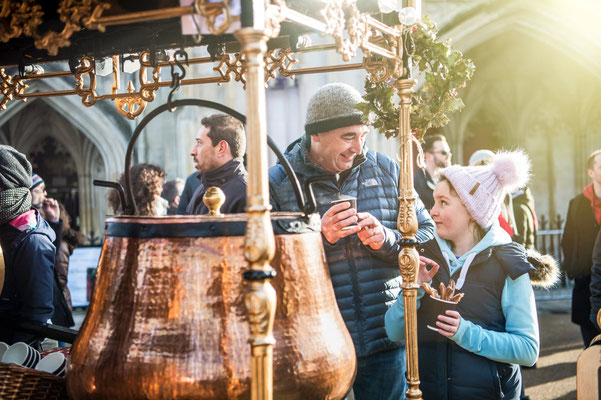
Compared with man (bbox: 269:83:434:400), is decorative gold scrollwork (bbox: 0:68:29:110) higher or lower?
higher

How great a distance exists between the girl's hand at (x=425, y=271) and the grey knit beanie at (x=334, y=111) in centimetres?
62

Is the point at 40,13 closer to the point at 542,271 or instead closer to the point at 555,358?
the point at 542,271

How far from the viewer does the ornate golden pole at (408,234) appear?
2.32m

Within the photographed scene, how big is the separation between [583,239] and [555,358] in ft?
4.33

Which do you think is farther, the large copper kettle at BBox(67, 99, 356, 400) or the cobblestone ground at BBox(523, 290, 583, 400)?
the cobblestone ground at BBox(523, 290, 583, 400)

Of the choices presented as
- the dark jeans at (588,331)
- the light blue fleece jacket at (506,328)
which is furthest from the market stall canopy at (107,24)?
the dark jeans at (588,331)

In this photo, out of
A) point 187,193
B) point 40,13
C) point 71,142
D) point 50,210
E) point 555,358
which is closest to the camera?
point 40,13

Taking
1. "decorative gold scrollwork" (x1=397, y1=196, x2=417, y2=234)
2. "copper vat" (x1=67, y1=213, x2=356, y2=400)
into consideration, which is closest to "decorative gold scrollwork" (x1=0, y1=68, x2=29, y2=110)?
"copper vat" (x1=67, y1=213, x2=356, y2=400)

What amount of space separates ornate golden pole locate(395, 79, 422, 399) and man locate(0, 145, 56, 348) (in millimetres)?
1589

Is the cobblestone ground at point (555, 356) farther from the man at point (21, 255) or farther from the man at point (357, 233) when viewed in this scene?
the man at point (21, 255)

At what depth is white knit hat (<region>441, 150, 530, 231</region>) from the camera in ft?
8.72

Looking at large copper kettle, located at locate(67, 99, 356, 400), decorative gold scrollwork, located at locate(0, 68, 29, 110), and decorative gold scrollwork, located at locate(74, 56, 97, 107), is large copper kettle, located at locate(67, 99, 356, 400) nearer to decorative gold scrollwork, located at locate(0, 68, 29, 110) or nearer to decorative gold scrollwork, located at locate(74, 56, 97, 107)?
decorative gold scrollwork, located at locate(74, 56, 97, 107)

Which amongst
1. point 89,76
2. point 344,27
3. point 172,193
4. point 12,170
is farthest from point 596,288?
point 172,193

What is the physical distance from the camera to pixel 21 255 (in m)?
3.13
